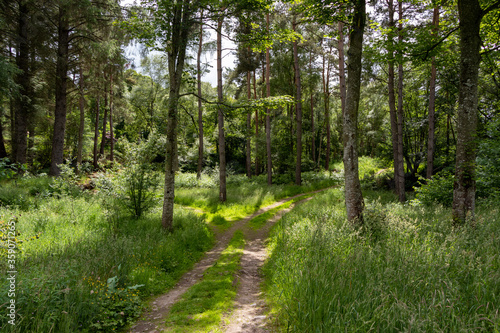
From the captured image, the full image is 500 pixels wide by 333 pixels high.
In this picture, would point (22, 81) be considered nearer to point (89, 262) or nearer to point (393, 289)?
point (89, 262)

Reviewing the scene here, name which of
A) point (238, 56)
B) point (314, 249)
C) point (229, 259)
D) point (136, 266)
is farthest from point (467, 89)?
point (238, 56)

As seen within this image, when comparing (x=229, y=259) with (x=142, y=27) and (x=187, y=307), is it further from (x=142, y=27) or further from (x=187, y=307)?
(x=142, y=27)

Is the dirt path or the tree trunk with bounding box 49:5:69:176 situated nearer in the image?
the dirt path

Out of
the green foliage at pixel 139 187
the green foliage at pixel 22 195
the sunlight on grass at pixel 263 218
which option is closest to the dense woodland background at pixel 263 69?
the green foliage at pixel 139 187

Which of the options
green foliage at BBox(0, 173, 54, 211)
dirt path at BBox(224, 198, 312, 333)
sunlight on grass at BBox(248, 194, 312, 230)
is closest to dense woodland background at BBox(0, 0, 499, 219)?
green foliage at BBox(0, 173, 54, 211)

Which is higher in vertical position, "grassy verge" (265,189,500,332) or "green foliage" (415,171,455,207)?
"green foliage" (415,171,455,207)

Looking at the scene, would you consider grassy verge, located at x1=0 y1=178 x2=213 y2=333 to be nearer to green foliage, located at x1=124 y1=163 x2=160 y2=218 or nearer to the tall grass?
green foliage, located at x1=124 y1=163 x2=160 y2=218

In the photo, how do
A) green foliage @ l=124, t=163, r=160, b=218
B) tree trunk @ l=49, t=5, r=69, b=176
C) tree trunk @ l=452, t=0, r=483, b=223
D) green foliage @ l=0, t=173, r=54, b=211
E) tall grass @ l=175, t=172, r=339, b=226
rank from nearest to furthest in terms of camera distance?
tree trunk @ l=452, t=0, r=483, b=223
green foliage @ l=0, t=173, r=54, b=211
green foliage @ l=124, t=163, r=160, b=218
tall grass @ l=175, t=172, r=339, b=226
tree trunk @ l=49, t=5, r=69, b=176

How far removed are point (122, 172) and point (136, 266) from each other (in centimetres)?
461

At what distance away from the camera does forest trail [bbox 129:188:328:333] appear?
12.1ft

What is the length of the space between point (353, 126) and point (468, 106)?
2.49 m

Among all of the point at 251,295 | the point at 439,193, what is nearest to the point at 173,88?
the point at 251,295

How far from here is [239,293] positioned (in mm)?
4918

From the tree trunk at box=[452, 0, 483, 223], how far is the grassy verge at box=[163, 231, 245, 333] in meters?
5.61
